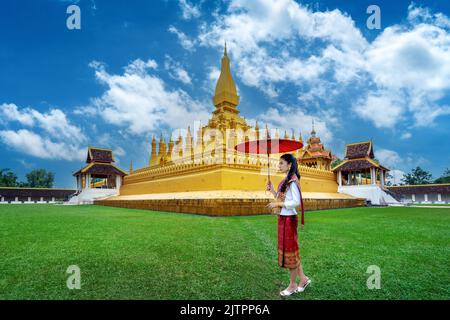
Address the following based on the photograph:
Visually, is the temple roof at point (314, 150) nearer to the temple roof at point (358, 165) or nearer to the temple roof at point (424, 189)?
the temple roof at point (358, 165)

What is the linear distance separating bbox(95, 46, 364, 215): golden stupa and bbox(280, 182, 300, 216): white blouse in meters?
9.35

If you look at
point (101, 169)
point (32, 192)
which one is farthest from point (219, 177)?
point (32, 192)

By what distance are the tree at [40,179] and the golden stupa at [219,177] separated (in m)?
33.0

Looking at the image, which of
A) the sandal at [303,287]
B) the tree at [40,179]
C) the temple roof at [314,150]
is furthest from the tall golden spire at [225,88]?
the tree at [40,179]

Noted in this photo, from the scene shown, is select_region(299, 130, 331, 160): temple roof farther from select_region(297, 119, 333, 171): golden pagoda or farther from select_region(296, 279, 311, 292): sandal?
select_region(296, 279, 311, 292): sandal

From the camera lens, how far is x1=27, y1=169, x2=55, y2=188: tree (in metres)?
54.4

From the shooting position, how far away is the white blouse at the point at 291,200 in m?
3.58

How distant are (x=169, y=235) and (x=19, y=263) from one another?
330cm

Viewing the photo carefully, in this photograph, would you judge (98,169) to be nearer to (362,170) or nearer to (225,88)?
(225,88)

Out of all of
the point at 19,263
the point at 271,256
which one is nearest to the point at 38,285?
the point at 19,263

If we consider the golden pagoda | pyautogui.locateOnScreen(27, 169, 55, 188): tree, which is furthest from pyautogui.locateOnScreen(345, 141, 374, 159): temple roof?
pyautogui.locateOnScreen(27, 169, 55, 188): tree

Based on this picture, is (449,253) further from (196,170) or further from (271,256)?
(196,170)

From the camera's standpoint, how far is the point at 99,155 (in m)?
33.9
